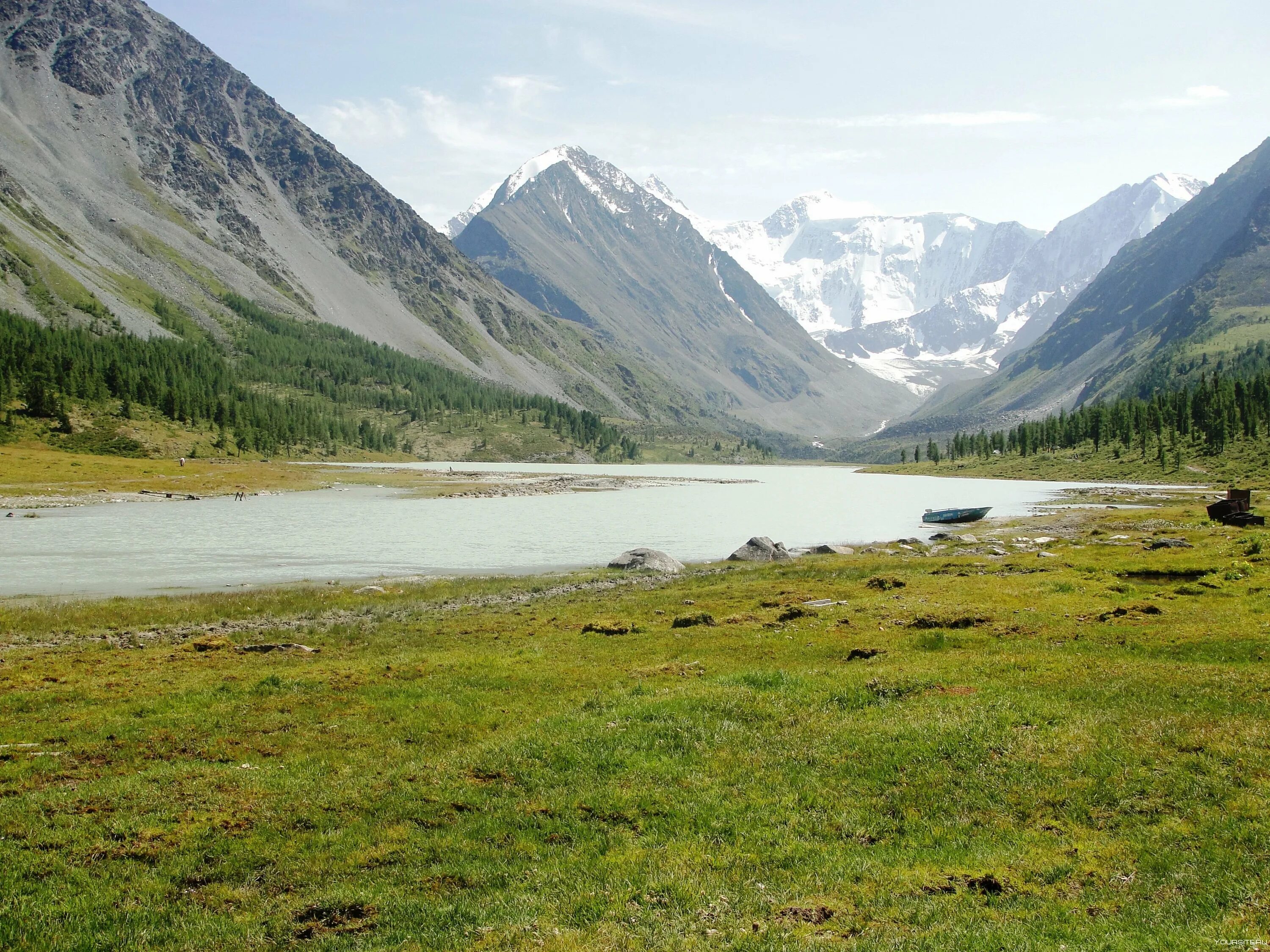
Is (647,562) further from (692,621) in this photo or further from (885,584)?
(692,621)

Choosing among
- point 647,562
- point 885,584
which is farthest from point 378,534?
point 885,584

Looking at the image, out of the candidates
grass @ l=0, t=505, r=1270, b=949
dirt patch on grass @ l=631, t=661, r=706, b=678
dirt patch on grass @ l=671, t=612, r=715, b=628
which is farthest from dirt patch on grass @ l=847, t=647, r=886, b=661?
dirt patch on grass @ l=671, t=612, r=715, b=628

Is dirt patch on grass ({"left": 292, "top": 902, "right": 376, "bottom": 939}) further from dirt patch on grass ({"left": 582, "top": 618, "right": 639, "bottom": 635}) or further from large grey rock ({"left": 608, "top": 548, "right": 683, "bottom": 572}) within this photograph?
large grey rock ({"left": 608, "top": 548, "right": 683, "bottom": 572})

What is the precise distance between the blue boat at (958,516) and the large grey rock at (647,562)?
49.6 meters

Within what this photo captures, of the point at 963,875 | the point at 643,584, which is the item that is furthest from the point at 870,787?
the point at 643,584

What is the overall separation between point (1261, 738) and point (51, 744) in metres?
27.7

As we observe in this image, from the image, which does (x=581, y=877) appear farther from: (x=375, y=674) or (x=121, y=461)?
(x=121, y=461)

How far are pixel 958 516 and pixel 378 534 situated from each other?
6950cm

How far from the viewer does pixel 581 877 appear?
42.0ft

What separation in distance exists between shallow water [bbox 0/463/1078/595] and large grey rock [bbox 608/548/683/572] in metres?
3.97

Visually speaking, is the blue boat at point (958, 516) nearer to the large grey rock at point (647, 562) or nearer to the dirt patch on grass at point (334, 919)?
the large grey rock at point (647, 562)

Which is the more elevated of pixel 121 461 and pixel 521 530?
pixel 121 461

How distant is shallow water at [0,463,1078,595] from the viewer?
2211 inches

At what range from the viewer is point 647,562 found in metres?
60.2
